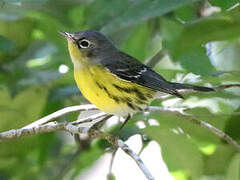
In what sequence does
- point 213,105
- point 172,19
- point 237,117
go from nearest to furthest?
point 237,117 < point 213,105 < point 172,19

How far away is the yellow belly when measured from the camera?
10.9 feet

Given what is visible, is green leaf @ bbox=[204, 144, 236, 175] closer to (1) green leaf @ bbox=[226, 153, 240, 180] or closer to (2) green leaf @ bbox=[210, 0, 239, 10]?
(1) green leaf @ bbox=[226, 153, 240, 180]

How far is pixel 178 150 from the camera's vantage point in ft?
10.7

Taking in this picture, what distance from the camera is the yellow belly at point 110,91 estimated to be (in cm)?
332

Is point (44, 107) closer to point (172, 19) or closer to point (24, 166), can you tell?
point (24, 166)

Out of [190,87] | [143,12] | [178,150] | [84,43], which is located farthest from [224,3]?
[84,43]

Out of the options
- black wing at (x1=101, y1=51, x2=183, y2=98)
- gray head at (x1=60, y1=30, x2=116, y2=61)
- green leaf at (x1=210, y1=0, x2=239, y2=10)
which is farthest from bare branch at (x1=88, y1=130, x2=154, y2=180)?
green leaf at (x1=210, y1=0, x2=239, y2=10)

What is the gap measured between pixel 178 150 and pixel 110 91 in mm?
569

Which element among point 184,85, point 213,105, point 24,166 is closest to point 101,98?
point 184,85

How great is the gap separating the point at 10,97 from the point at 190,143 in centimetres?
141

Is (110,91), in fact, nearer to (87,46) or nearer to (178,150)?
(87,46)

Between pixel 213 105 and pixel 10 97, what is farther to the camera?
pixel 10 97

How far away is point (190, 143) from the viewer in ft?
10.7

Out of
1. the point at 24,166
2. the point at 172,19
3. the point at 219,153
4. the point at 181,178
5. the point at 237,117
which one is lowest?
the point at 24,166
